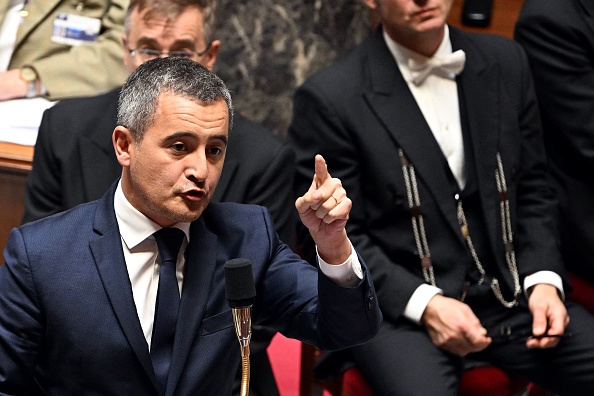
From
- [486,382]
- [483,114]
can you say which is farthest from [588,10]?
[486,382]

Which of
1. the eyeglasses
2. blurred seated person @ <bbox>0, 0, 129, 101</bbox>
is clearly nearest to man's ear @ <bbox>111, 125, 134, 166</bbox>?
the eyeglasses

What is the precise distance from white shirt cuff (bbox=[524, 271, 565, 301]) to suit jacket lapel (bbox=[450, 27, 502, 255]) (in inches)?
5.3

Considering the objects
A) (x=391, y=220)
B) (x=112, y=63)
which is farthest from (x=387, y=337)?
(x=112, y=63)

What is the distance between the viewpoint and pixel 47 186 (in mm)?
2549

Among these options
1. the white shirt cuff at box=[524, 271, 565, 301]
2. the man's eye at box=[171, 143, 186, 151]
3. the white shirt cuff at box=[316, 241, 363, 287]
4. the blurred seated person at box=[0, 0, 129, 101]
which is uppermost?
the man's eye at box=[171, 143, 186, 151]

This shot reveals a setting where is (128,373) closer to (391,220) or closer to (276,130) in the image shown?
(391,220)

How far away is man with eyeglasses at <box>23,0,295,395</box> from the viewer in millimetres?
2510

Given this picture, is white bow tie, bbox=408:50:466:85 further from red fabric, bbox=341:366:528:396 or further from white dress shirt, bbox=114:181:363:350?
white dress shirt, bbox=114:181:363:350

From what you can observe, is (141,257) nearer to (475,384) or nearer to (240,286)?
(240,286)

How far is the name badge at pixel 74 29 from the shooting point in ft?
11.1

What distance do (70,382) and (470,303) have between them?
1.28 meters

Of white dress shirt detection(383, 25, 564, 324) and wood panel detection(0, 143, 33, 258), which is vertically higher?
white dress shirt detection(383, 25, 564, 324)

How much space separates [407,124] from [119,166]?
29.5 inches

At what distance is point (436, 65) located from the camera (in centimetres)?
280
